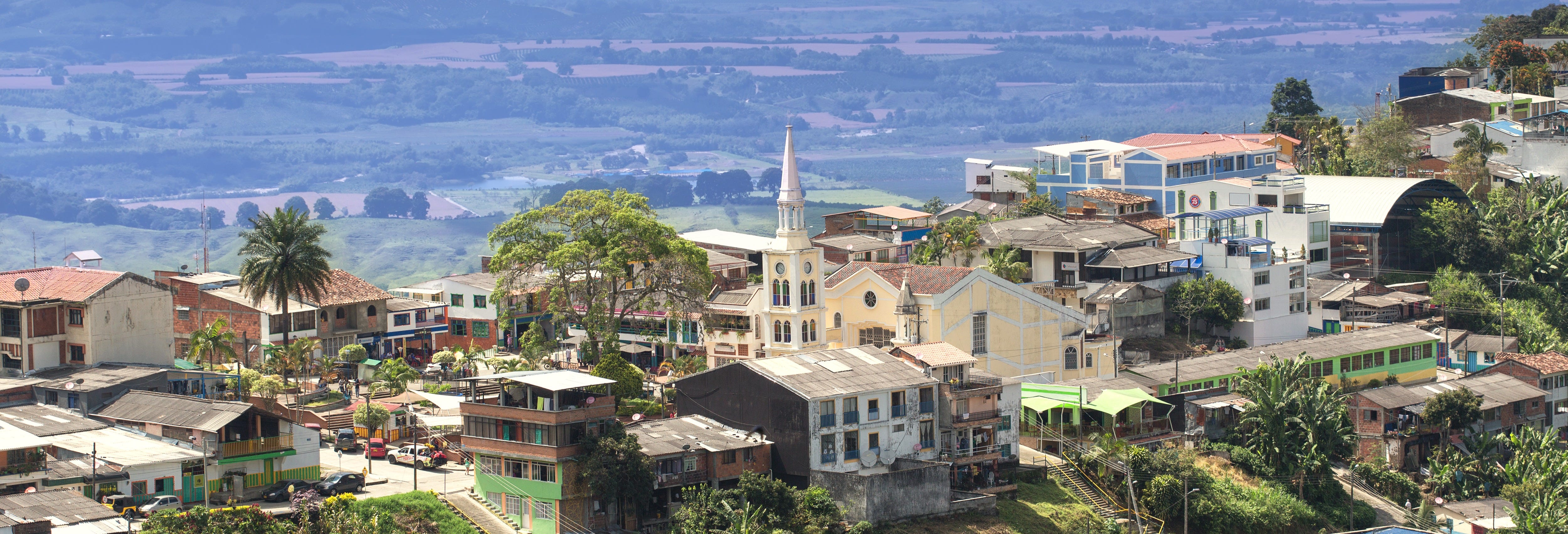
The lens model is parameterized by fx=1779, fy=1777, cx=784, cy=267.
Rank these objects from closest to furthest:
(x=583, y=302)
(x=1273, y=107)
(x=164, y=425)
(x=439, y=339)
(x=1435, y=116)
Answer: (x=164, y=425), (x=583, y=302), (x=439, y=339), (x=1435, y=116), (x=1273, y=107)

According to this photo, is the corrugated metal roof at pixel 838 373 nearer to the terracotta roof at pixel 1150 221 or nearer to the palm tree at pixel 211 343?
the palm tree at pixel 211 343

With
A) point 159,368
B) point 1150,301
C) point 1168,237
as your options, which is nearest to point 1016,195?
point 1168,237

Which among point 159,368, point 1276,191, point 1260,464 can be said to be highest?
point 1276,191

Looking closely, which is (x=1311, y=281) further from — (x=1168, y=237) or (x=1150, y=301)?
(x=1150, y=301)

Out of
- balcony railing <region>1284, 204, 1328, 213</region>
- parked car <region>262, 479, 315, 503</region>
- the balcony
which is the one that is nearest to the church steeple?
the balcony

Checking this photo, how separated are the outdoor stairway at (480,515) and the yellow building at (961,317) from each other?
24.5 metres

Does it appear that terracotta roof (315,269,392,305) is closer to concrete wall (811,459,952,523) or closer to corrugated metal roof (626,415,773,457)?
corrugated metal roof (626,415,773,457)

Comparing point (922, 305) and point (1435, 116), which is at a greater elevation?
point (1435, 116)

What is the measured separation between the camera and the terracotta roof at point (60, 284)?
74.2 metres

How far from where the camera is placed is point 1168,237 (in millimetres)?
106000

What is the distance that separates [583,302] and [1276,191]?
4496 centimetres

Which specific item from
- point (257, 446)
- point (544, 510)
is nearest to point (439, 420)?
point (257, 446)

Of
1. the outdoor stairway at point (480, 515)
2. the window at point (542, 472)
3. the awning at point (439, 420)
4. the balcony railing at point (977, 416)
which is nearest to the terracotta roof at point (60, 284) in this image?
the awning at point (439, 420)

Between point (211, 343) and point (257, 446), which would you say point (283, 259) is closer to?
point (211, 343)
